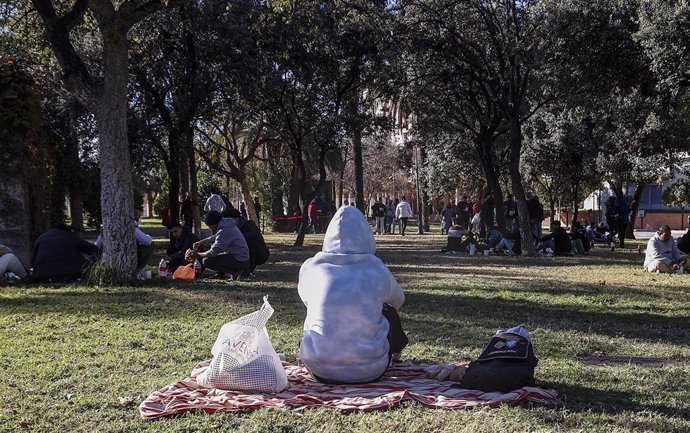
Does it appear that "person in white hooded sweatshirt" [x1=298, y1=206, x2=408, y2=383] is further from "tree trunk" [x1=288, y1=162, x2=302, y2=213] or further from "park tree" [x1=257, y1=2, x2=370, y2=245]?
"tree trunk" [x1=288, y1=162, x2=302, y2=213]

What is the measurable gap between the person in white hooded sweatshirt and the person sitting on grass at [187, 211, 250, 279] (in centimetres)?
681

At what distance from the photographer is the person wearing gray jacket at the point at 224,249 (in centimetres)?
1178

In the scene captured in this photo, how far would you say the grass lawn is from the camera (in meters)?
4.23

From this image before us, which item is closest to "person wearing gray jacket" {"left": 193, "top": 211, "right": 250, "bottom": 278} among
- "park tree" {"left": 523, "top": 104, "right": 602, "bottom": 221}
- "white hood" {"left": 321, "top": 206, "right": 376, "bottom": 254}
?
"white hood" {"left": 321, "top": 206, "right": 376, "bottom": 254}

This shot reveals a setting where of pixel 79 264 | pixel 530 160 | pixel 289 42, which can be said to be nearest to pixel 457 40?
pixel 289 42

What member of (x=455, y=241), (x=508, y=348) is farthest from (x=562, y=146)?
(x=508, y=348)

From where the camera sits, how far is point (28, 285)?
11.4 m

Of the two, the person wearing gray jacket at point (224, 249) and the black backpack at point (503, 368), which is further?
the person wearing gray jacket at point (224, 249)

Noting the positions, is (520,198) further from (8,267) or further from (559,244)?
(8,267)

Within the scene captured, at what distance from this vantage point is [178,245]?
43.7 ft

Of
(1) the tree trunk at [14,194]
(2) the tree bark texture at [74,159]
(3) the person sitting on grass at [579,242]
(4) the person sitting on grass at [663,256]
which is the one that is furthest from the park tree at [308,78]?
(4) the person sitting on grass at [663,256]

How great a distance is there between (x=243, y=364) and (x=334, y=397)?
67 cm

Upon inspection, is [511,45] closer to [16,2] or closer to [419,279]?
[419,279]

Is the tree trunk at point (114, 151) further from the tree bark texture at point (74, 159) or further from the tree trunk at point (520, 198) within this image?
the tree bark texture at point (74, 159)
